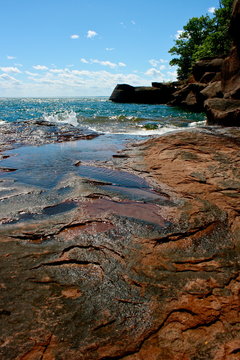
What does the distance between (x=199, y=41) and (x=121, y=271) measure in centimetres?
5131

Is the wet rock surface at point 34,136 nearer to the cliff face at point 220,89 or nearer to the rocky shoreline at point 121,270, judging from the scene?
the rocky shoreline at point 121,270

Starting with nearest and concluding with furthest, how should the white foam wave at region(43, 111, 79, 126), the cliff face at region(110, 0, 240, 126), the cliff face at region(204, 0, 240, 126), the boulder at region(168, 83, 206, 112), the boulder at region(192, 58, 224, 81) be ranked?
the cliff face at region(204, 0, 240, 126), the cliff face at region(110, 0, 240, 126), the white foam wave at region(43, 111, 79, 126), the boulder at region(168, 83, 206, 112), the boulder at region(192, 58, 224, 81)

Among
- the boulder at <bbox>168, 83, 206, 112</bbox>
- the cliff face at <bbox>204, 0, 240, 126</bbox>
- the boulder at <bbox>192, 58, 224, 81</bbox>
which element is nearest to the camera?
the cliff face at <bbox>204, 0, 240, 126</bbox>

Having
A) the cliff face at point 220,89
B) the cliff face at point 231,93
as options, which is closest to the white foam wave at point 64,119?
the cliff face at point 231,93

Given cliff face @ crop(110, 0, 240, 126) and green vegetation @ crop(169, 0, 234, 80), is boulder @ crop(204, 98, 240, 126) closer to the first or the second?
cliff face @ crop(110, 0, 240, 126)

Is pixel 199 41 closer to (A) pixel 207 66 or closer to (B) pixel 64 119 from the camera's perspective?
(A) pixel 207 66

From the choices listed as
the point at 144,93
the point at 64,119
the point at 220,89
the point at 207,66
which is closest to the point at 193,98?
the point at 207,66

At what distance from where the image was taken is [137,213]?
2.92m

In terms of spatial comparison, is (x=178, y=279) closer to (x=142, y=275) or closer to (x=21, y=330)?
(x=142, y=275)

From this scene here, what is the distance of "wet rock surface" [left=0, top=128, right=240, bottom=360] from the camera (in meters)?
1.41

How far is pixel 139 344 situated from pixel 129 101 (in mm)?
45136

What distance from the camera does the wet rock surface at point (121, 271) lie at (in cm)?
141

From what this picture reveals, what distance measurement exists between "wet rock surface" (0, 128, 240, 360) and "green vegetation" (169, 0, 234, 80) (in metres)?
38.9

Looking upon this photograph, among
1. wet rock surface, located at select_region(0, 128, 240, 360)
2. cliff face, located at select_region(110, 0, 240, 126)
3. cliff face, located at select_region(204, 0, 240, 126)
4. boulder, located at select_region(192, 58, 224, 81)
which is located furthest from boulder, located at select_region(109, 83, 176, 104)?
wet rock surface, located at select_region(0, 128, 240, 360)
